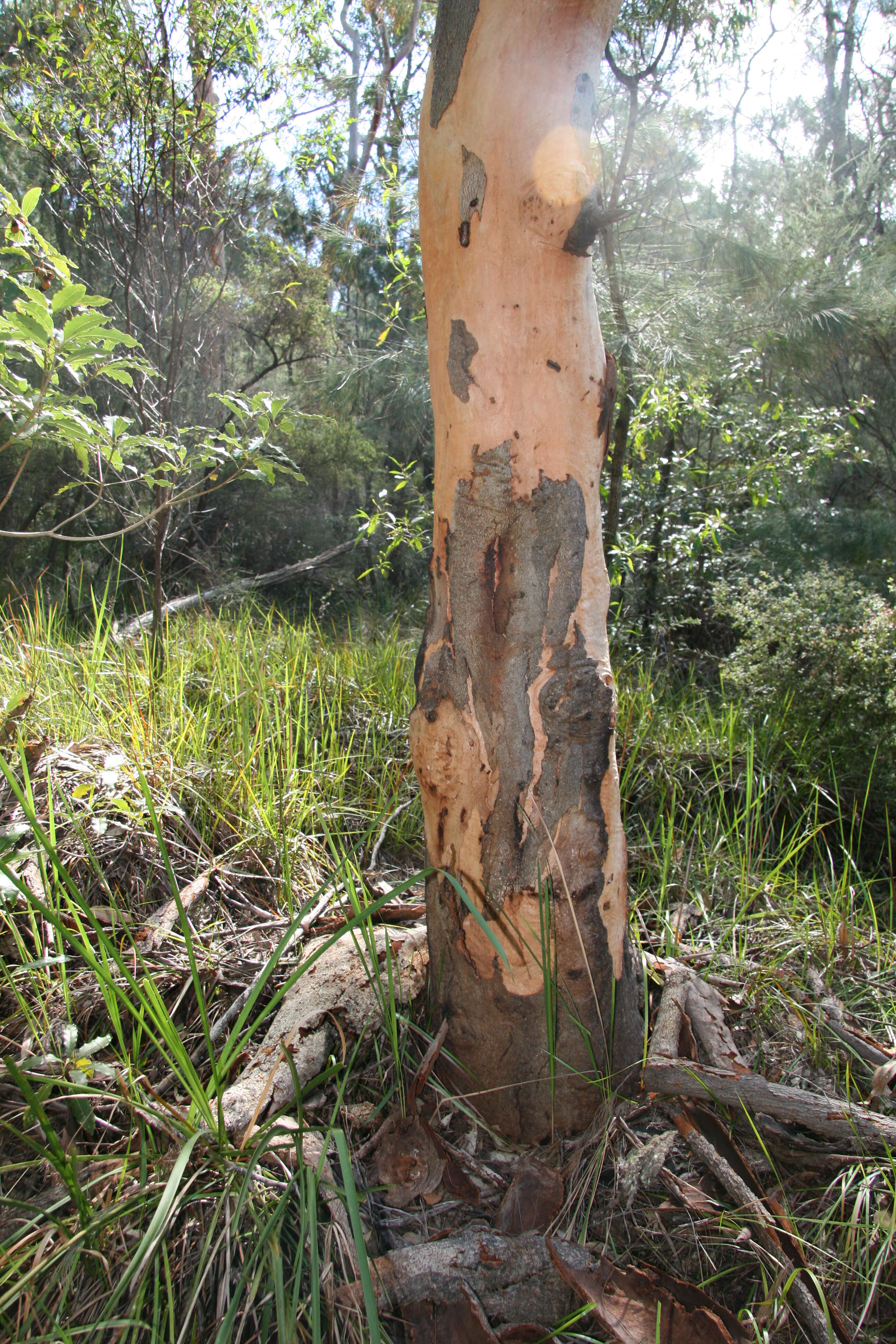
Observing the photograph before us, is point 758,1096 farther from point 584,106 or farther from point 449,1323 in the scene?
point 584,106

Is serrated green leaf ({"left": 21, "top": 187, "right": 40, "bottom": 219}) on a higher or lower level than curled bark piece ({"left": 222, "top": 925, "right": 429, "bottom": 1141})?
higher

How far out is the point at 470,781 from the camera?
1.29 m

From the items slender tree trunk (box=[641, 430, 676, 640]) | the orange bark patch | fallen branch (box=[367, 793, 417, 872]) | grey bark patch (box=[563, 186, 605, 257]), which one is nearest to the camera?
grey bark patch (box=[563, 186, 605, 257])

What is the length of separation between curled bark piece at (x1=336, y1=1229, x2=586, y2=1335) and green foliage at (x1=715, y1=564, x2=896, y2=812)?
2039mm

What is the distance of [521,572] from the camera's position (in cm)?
124

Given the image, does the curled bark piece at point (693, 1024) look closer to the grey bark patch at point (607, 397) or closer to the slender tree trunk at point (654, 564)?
the grey bark patch at point (607, 397)

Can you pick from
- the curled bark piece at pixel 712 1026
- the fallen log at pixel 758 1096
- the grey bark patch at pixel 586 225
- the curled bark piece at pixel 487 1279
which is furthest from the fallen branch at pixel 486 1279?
the grey bark patch at pixel 586 225

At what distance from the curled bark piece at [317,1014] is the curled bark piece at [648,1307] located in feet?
1.70

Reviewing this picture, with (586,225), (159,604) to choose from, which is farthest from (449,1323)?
(159,604)

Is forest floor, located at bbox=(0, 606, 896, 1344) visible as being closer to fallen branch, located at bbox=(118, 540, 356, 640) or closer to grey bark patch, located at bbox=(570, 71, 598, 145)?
grey bark patch, located at bbox=(570, 71, 598, 145)

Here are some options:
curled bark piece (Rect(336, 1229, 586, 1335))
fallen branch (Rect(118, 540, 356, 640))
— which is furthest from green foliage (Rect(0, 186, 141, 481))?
fallen branch (Rect(118, 540, 356, 640))

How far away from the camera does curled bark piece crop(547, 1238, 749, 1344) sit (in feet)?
3.16

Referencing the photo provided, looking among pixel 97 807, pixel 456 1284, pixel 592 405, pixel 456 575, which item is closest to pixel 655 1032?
pixel 456 1284

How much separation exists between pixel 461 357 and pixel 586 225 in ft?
0.90
